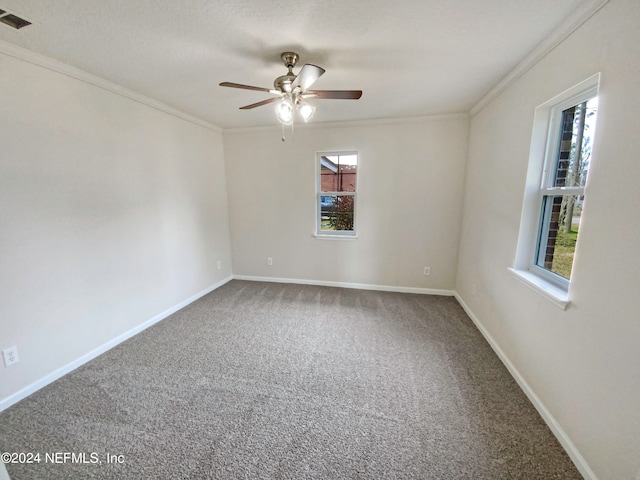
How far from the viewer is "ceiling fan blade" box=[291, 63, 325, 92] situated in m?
1.54

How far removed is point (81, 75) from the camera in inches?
78.7

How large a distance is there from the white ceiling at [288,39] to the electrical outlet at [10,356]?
205 centimetres

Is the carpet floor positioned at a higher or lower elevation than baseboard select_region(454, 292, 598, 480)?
lower

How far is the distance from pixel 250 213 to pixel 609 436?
13.1 ft

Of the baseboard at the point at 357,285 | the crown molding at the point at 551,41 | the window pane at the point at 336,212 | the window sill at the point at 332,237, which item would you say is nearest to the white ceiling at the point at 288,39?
the crown molding at the point at 551,41

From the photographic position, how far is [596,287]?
126cm

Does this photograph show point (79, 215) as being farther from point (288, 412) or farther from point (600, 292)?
point (600, 292)

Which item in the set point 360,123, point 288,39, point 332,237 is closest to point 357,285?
point 332,237

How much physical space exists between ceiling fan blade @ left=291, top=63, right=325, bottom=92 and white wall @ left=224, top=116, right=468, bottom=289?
1861 mm

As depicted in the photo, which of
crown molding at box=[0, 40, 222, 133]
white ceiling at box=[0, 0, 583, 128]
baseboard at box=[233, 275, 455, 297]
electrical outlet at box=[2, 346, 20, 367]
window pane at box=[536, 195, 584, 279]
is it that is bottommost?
baseboard at box=[233, 275, 455, 297]

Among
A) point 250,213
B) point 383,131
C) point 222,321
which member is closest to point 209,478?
point 222,321

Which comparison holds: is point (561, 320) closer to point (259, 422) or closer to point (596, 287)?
point (596, 287)

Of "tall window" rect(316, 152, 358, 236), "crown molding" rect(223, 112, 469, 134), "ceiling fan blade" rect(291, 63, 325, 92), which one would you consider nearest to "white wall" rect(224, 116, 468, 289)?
"crown molding" rect(223, 112, 469, 134)

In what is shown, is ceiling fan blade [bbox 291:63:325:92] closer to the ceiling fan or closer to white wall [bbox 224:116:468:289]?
the ceiling fan
